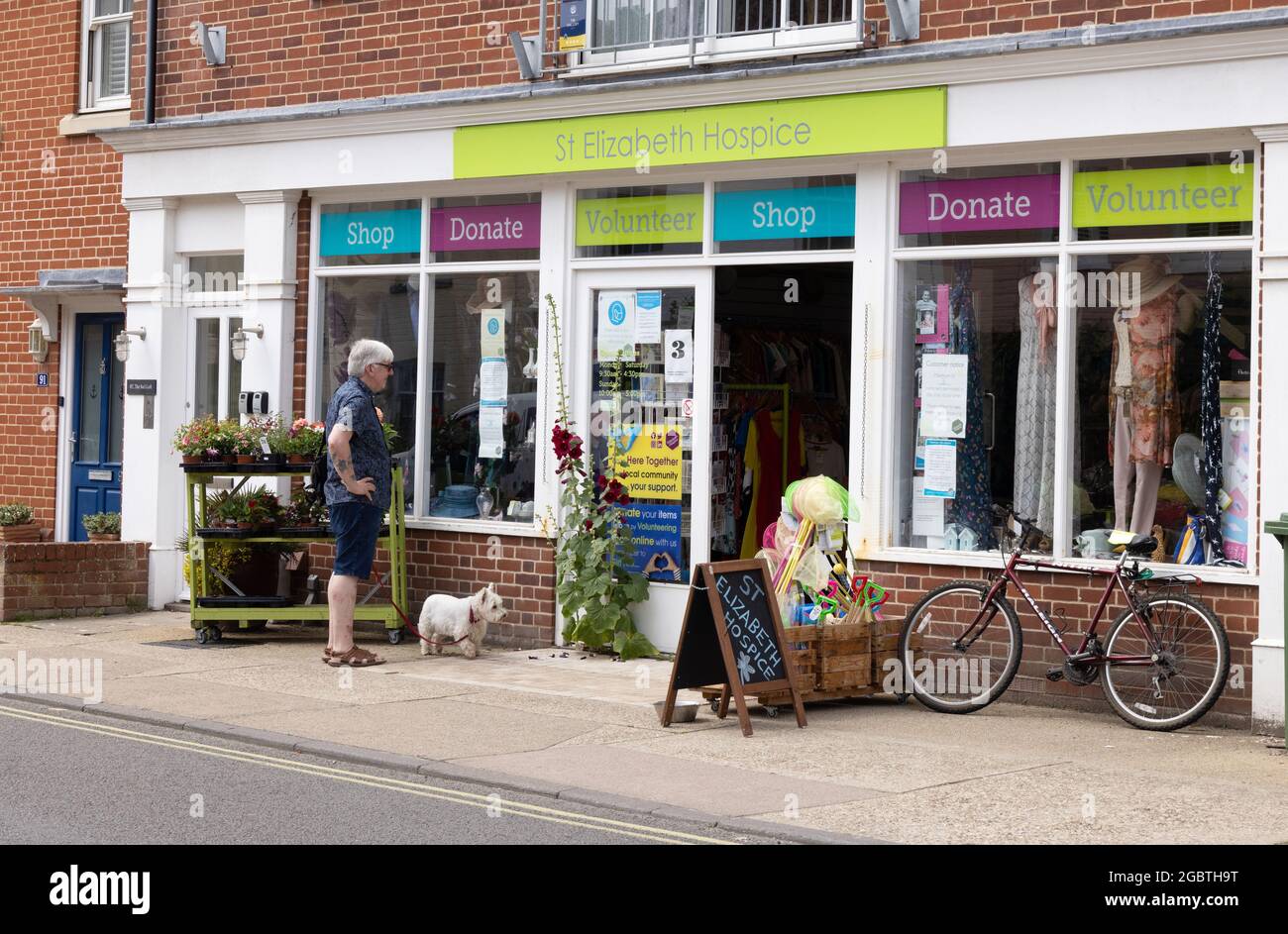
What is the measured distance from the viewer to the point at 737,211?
11.9 meters

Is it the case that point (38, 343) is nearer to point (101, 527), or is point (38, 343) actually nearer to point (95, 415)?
point (95, 415)

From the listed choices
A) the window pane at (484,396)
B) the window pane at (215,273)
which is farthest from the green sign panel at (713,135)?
the window pane at (215,273)

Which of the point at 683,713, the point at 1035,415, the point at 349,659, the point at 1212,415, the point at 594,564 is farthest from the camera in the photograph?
the point at 594,564

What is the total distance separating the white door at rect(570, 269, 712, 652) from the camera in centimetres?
1210

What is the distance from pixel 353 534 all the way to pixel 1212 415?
5.48 meters

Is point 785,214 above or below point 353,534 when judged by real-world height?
above

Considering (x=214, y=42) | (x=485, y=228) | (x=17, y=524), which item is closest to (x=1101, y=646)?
(x=485, y=228)

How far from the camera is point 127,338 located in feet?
48.3

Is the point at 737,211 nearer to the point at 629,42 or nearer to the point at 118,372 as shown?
the point at 629,42

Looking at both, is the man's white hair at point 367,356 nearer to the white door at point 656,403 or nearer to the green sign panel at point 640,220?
the white door at point 656,403

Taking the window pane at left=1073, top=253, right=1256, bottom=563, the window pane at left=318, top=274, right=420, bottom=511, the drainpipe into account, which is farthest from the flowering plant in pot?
the drainpipe

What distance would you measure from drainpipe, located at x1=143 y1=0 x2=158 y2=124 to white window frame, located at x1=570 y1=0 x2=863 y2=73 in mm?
4202

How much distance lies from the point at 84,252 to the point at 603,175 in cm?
580
